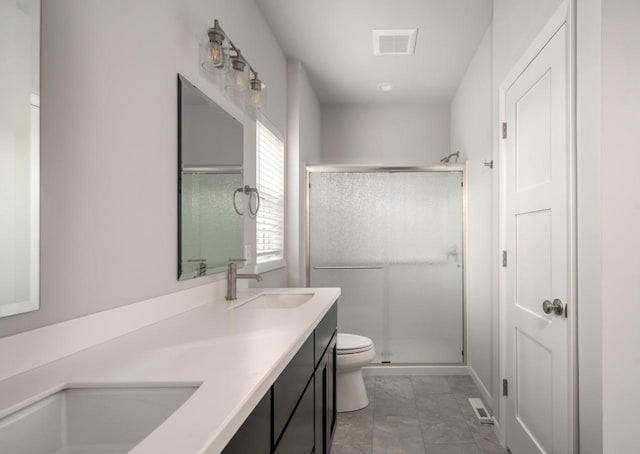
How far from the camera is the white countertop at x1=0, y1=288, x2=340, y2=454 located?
2.30 ft

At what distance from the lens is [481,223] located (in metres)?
3.47

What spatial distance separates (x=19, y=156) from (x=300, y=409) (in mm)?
1058

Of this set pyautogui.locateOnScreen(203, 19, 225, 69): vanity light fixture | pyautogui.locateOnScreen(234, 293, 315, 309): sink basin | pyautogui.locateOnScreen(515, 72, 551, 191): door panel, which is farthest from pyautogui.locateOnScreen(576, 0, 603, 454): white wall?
pyautogui.locateOnScreen(203, 19, 225, 69): vanity light fixture

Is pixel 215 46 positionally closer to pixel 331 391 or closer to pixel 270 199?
pixel 270 199

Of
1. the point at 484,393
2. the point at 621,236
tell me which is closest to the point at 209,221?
the point at 621,236

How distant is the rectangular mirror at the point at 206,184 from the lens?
74.1 inches

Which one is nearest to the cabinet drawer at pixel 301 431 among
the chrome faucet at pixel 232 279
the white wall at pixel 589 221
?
the chrome faucet at pixel 232 279

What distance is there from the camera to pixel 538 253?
2080 mm

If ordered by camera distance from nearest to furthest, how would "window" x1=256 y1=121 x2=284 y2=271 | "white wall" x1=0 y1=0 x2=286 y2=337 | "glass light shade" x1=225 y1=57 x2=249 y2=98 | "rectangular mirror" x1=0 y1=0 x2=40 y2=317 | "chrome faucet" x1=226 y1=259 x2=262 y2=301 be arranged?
"rectangular mirror" x1=0 y1=0 x2=40 y2=317, "white wall" x1=0 y1=0 x2=286 y2=337, "glass light shade" x1=225 y1=57 x2=249 y2=98, "chrome faucet" x1=226 y1=259 x2=262 y2=301, "window" x1=256 y1=121 x2=284 y2=271

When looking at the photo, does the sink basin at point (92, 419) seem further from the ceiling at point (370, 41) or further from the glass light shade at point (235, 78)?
the ceiling at point (370, 41)

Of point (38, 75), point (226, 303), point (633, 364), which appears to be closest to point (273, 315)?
point (226, 303)

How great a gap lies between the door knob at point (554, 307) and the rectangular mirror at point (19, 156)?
1732 mm

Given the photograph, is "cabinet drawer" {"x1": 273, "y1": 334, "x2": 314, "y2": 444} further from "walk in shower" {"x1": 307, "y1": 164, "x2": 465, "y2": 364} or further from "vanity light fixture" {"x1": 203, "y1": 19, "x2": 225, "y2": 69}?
"walk in shower" {"x1": 307, "y1": 164, "x2": 465, "y2": 364}

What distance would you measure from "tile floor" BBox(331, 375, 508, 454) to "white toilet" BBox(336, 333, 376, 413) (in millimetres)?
66
